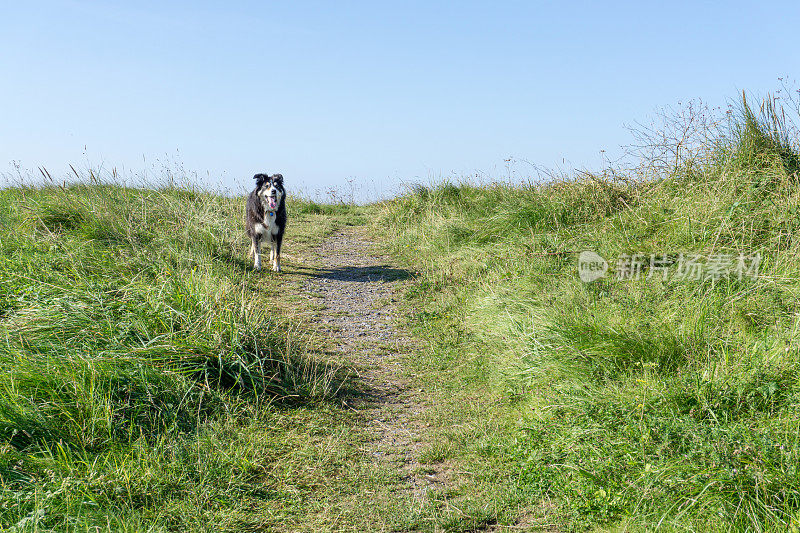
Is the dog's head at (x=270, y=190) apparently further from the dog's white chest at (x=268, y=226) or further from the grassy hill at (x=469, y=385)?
the grassy hill at (x=469, y=385)

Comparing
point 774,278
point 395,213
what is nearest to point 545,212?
point 774,278

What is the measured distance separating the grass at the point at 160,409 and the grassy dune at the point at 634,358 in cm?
74

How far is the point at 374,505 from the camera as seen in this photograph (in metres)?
2.83

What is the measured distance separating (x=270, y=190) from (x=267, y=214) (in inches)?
11.9

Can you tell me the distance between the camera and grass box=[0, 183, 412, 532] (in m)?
2.66

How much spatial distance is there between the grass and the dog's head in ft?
→ 5.50

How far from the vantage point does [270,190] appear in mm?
6902

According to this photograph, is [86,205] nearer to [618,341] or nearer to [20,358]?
[20,358]

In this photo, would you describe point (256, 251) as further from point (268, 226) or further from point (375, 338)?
point (375, 338)

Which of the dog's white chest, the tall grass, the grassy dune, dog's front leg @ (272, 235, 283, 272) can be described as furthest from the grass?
dog's front leg @ (272, 235, 283, 272)

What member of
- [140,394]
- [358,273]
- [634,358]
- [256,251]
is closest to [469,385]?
[634,358]

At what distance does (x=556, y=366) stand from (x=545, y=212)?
3756 millimetres

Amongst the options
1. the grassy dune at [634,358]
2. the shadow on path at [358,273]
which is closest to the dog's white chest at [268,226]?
the shadow on path at [358,273]

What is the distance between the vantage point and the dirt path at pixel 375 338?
344 cm
